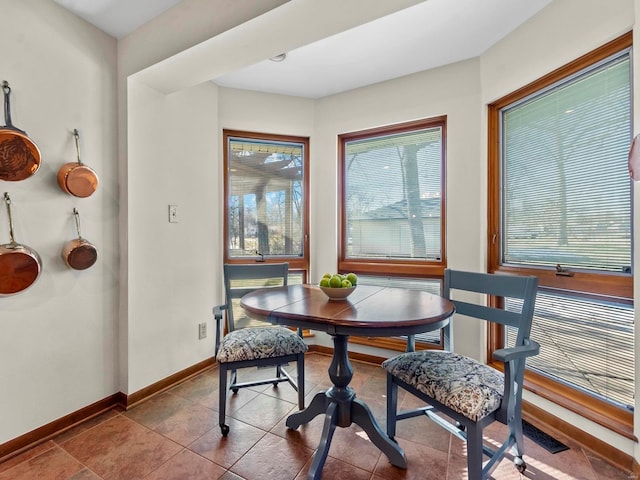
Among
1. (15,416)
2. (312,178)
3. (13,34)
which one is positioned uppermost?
(13,34)

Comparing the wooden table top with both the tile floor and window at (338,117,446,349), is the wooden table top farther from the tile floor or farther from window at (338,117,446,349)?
window at (338,117,446,349)

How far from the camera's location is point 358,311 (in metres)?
1.38

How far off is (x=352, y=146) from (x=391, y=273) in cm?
124

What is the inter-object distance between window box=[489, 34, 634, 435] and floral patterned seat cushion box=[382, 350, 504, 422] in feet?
2.42

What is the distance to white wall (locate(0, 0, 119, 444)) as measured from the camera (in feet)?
5.16

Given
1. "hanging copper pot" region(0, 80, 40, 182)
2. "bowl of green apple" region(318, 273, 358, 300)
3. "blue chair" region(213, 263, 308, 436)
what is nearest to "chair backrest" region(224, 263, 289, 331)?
"blue chair" region(213, 263, 308, 436)

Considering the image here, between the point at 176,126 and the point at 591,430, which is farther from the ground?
the point at 176,126

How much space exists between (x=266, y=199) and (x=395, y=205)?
1.19 m

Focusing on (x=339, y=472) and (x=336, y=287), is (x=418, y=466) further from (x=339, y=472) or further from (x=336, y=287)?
(x=336, y=287)

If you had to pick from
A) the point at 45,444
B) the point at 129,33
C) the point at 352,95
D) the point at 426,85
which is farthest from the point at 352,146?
the point at 45,444

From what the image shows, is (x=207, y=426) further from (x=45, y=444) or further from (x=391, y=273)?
(x=391, y=273)

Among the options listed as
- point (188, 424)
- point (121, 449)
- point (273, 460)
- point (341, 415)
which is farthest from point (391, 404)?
point (121, 449)

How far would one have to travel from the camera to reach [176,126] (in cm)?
232

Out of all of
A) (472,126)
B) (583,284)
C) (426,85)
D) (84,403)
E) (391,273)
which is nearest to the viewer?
(583,284)
